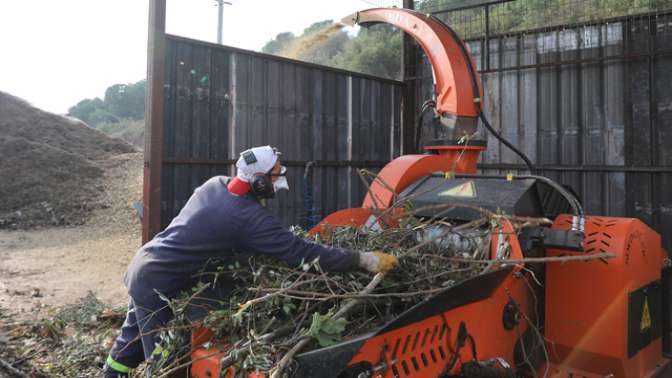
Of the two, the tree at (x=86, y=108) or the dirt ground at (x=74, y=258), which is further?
the tree at (x=86, y=108)

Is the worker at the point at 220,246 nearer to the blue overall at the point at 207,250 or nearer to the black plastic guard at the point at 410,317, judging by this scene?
the blue overall at the point at 207,250

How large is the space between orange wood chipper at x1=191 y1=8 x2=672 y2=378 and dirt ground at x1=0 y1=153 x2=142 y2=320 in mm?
4271

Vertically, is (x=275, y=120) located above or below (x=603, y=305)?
above

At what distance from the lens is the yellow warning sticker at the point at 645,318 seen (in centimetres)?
365

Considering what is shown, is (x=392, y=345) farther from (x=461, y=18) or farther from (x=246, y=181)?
(x=461, y=18)

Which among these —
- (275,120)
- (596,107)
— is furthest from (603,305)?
(275,120)

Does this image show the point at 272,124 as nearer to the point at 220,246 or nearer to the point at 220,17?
the point at 220,246

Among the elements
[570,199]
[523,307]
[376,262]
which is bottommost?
[523,307]

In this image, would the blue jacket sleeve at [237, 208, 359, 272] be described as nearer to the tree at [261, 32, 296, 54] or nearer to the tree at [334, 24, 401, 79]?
the tree at [334, 24, 401, 79]

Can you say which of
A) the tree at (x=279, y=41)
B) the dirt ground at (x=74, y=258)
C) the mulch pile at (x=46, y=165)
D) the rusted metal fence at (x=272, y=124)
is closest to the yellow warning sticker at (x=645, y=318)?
the rusted metal fence at (x=272, y=124)

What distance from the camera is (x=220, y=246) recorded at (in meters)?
2.97

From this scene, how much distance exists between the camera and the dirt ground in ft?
22.0

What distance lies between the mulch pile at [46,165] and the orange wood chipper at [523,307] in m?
11.4

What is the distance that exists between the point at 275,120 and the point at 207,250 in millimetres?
3551
